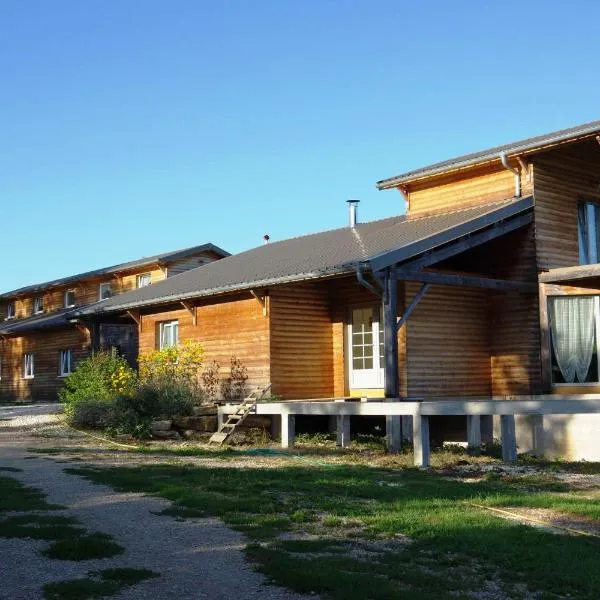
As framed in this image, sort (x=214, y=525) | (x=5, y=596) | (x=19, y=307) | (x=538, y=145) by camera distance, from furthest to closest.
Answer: (x=19, y=307) → (x=538, y=145) → (x=214, y=525) → (x=5, y=596)

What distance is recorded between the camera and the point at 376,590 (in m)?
→ 5.44

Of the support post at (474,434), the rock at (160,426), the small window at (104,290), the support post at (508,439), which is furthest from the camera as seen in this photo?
the small window at (104,290)

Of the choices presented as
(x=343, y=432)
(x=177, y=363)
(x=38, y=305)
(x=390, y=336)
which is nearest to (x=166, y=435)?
(x=177, y=363)

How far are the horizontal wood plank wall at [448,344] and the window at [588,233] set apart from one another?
8.24ft

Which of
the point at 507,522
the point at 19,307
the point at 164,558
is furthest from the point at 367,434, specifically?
the point at 19,307

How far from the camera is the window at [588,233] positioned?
19.2m

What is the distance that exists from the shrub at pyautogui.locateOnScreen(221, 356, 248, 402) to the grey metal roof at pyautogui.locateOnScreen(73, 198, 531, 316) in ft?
5.85

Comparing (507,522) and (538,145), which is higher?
(538,145)

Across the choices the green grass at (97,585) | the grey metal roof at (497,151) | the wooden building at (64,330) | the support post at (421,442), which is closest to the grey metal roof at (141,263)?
the wooden building at (64,330)

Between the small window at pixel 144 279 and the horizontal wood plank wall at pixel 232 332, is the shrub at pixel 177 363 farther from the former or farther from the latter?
the small window at pixel 144 279

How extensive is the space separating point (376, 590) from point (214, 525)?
271cm

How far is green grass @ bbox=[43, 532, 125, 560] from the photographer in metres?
6.38

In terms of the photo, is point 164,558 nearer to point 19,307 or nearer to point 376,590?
point 376,590

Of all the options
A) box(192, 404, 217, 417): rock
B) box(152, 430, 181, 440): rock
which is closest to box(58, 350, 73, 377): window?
box(192, 404, 217, 417): rock
